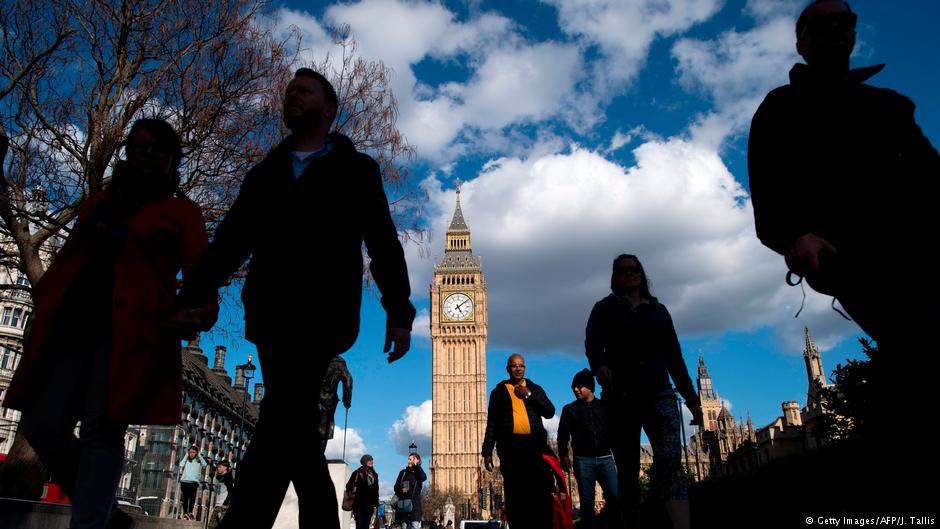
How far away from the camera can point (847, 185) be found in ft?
7.39

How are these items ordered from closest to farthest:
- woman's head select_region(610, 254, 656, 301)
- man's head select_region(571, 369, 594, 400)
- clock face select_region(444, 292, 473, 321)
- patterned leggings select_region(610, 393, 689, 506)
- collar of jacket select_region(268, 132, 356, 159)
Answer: collar of jacket select_region(268, 132, 356, 159), patterned leggings select_region(610, 393, 689, 506), woman's head select_region(610, 254, 656, 301), man's head select_region(571, 369, 594, 400), clock face select_region(444, 292, 473, 321)

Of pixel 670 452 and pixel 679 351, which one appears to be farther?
pixel 679 351

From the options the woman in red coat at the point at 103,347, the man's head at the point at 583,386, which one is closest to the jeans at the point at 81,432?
the woman in red coat at the point at 103,347

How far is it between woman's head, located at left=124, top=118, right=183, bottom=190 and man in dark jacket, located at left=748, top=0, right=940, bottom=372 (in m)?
2.71

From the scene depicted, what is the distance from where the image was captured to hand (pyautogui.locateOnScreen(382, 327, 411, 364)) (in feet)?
8.49

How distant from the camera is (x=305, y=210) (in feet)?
8.18

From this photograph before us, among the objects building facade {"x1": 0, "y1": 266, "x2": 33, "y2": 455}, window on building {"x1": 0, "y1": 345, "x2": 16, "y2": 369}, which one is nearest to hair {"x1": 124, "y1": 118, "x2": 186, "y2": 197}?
building facade {"x1": 0, "y1": 266, "x2": 33, "y2": 455}

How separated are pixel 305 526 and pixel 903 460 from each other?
193 cm

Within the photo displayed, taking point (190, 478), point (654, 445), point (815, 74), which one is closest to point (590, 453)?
point (654, 445)

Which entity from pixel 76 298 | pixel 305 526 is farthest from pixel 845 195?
pixel 76 298

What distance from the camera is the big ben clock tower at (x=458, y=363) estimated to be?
8938 cm

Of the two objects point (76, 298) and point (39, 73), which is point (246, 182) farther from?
point (39, 73)

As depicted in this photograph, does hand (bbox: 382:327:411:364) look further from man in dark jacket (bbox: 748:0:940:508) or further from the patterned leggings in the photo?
the patterned leggings

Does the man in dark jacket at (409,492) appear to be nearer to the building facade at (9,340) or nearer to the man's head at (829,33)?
the man's head at (829,33)
